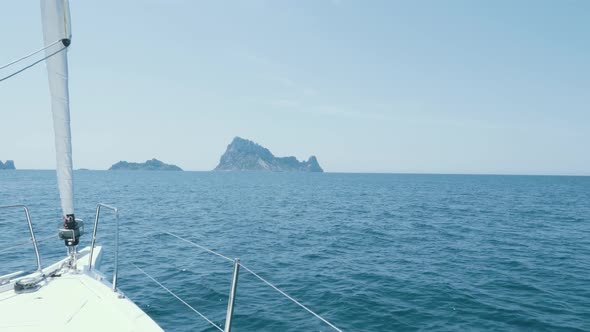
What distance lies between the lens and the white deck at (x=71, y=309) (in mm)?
4363

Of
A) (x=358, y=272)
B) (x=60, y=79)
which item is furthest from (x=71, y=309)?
(x=358, y=272)

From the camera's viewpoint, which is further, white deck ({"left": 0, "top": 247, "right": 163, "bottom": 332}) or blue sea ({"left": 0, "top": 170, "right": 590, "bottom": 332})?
blue sea ({"left": 0, "top": 170, "right": 590, "bottom": 332})

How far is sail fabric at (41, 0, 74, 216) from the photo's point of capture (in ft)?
19.1

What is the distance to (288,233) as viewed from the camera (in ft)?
84.1

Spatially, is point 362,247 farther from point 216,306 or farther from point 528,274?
point 216,306

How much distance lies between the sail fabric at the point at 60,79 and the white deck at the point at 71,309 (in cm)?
149

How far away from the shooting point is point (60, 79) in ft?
19.7

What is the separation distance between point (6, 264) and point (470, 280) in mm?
20653

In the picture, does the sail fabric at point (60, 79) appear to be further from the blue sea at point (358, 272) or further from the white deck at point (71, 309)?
the blue sea at point (358, 272)

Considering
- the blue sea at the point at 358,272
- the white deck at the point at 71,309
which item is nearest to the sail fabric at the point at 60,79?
the white deck at the point at 71,309

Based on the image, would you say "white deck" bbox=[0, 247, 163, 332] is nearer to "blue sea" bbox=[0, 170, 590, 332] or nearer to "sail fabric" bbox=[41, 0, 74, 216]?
"sail fabric" bbox=[41, 0, 74, 216]

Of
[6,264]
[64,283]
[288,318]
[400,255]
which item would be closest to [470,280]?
[400,255]

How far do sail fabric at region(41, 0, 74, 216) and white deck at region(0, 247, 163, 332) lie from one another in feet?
4.89

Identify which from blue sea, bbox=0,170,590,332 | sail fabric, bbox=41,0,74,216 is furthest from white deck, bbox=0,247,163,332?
blue sea, bbox=0,170,590,332
